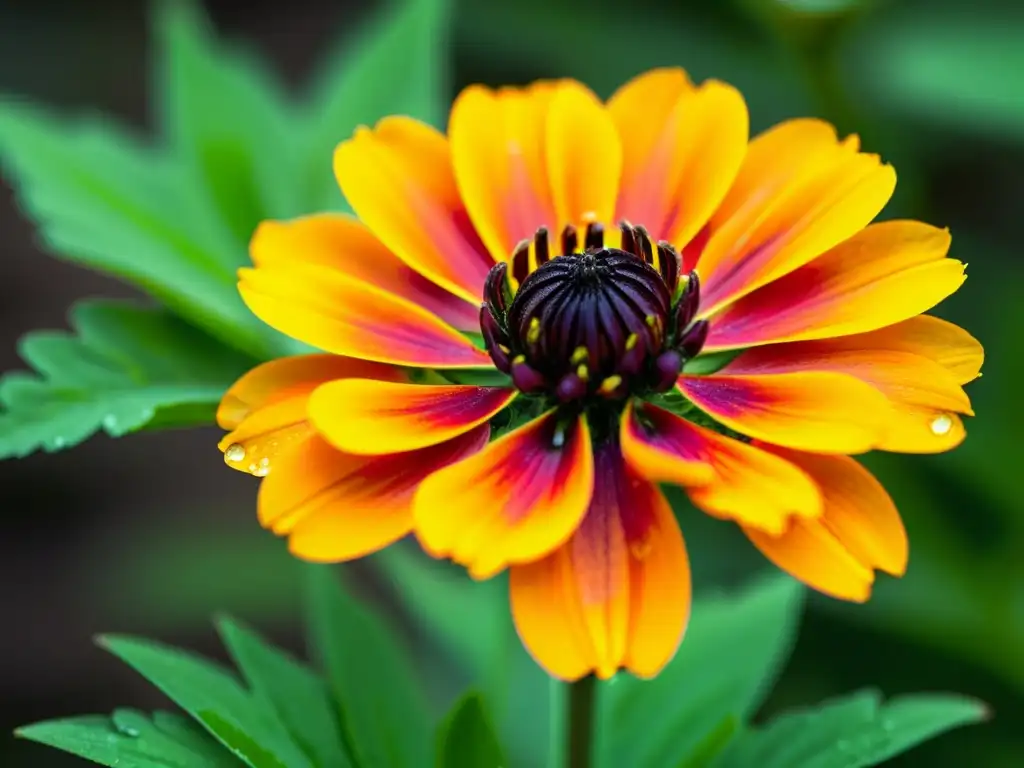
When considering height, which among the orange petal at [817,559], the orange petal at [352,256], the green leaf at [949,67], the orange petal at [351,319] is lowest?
the orange petal at [817,559]

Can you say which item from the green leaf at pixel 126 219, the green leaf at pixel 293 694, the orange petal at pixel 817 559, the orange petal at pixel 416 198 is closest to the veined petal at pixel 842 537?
the orange petal at pixel 817 559

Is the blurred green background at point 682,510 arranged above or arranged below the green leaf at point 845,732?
above

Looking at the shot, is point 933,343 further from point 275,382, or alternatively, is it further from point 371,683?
point 371,683

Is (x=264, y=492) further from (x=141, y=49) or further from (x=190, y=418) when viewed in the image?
(x=141, y=49)

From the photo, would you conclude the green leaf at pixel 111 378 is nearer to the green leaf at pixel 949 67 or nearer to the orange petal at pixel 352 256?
the orange petal at pixel 352 256

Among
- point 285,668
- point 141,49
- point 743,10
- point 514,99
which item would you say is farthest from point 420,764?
point 141,49

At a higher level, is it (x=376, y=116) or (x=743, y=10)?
(x=743, y=10)

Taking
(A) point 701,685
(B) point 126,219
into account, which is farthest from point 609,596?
(B) point 126,219
